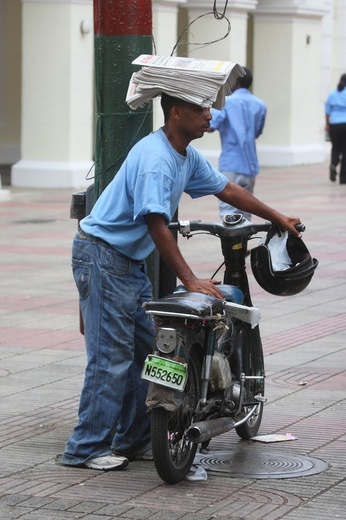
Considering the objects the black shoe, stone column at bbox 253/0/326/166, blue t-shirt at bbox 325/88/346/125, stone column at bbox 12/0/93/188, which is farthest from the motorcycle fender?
stone column at bbox 253/0/326/166

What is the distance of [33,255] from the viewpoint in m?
13.4

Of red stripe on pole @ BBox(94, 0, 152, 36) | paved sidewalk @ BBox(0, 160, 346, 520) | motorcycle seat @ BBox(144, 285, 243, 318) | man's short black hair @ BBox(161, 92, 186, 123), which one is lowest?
paved sidewalk @ BBox(0, 160, 346, 520)

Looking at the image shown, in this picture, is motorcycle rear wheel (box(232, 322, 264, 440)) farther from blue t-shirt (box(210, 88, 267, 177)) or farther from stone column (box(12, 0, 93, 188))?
stone column (box(12, 0, 93, 188))

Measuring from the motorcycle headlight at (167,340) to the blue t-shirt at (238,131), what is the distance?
826 centimetres

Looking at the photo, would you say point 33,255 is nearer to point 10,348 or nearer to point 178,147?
point 10,348

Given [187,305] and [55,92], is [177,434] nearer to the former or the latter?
[187,305]

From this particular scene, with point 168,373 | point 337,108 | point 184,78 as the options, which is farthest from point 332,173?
point 168,373

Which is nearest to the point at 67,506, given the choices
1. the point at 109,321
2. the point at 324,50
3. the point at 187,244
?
the point at 109,321

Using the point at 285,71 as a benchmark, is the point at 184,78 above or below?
below

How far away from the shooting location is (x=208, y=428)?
5.52 metres

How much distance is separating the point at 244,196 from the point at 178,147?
556mm

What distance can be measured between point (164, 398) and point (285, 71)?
2355 cm

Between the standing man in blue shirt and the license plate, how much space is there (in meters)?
8.24

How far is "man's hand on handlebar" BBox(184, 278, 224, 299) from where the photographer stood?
18.0 ft
